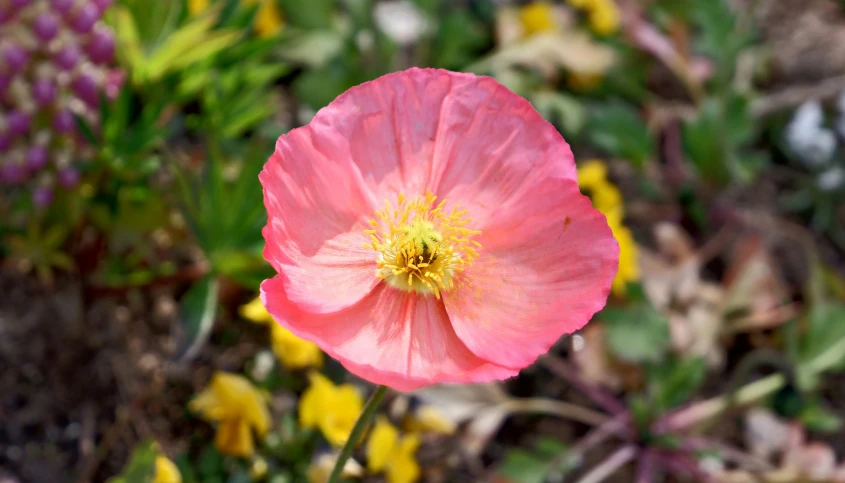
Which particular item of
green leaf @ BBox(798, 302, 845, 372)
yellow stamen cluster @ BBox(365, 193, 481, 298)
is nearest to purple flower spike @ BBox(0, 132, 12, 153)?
yellow stamen cluster @ BBox(365, 193, 481, 298)

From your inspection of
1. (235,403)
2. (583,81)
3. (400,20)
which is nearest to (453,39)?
(400,20)

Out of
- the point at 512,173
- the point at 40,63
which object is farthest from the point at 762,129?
the point at 40,63

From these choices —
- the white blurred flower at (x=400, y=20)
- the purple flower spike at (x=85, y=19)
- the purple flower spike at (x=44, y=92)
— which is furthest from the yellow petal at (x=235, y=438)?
the white blurred flower at (x=400, y=20)

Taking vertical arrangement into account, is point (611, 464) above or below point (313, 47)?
below

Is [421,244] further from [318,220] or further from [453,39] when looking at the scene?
[453,39]

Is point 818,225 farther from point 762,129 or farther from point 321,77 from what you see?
point 321,77

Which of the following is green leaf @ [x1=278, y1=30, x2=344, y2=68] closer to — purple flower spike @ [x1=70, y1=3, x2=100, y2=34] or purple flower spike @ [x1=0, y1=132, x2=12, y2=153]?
purple flower spike @ [x1=70, y1=3, x2=100, y2=34]

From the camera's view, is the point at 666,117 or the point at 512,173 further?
the point at 666,117
